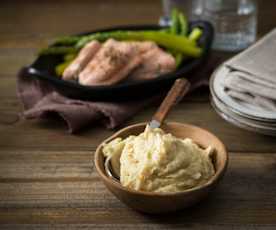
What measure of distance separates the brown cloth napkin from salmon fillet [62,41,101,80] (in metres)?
0.07

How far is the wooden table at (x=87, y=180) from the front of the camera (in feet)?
3.84

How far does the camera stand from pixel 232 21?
6.47 ft

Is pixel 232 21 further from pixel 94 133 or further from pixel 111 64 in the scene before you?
pixel 94 133

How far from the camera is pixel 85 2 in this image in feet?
8.30

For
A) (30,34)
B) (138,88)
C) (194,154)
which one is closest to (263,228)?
(194,154)

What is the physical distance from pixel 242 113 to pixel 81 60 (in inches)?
22.0

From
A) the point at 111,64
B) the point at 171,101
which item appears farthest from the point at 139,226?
the point at 111,64

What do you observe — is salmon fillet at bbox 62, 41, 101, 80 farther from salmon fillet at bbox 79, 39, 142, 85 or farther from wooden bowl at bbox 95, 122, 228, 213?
wooden bowl at bbox 95, 122, 228, 213

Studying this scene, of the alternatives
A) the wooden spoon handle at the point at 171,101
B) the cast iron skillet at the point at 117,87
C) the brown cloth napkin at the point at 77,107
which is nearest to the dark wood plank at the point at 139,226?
the wooden spoon handle at the point at 171,101

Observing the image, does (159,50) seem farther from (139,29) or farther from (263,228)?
(263,228)

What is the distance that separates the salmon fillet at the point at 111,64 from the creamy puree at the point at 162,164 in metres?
0.43

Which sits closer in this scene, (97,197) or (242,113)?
(97,197)

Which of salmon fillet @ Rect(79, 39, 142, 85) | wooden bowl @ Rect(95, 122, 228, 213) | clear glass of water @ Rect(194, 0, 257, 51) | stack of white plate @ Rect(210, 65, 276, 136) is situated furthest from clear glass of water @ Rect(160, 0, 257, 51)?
wooden bowl @ Rect(95, 122, 228, 213)

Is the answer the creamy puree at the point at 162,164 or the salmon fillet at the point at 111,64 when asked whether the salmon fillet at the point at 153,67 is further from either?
the creamy puree at the point at 162,164
